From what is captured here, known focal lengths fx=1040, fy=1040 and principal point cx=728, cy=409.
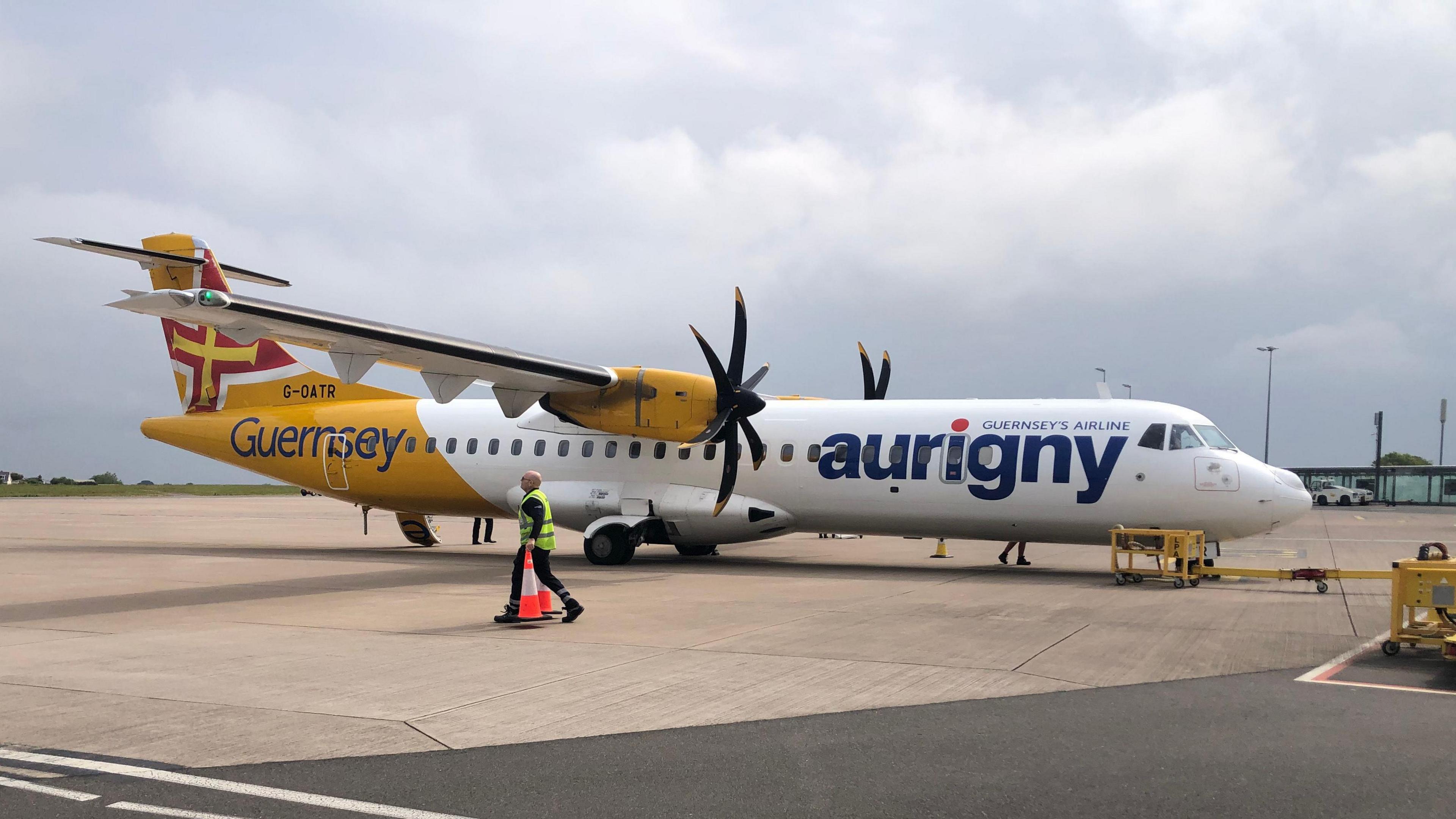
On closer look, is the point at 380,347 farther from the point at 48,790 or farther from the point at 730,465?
the point at 48,790

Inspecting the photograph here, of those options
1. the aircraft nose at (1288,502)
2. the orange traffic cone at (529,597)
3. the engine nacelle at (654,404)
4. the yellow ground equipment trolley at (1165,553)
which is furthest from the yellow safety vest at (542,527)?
the aircraft nose at (1288,502)

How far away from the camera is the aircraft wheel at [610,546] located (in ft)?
62.1

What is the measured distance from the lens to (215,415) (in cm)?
2214

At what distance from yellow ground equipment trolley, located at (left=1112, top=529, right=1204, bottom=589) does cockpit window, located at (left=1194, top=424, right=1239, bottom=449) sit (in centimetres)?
142

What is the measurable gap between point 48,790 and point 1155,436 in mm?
15318

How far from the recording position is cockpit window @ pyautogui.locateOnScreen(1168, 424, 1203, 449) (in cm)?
1641

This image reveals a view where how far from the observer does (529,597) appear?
11.1 m

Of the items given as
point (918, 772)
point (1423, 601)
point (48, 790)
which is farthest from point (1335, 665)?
point (48, 790)

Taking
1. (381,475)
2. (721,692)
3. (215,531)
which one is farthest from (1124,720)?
(215,531)

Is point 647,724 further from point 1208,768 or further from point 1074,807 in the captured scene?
point 1208,768

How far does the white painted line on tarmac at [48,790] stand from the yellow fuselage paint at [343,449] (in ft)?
51.0

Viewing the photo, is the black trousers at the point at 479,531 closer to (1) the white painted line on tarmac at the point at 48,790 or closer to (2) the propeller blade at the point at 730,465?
(2) the propeller blade at the point at 730,465

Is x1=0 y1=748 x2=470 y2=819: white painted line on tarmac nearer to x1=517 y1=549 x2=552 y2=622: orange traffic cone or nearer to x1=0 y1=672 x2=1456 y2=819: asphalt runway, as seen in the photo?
x1=0 y1=672 x2=1456 y2=819: asphalt runway

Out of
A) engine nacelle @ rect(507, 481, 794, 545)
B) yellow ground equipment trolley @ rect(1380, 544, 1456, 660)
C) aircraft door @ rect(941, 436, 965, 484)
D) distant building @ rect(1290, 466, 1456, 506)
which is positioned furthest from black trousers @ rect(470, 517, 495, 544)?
distant building @ rect(1290, 466, 1456, 506)
